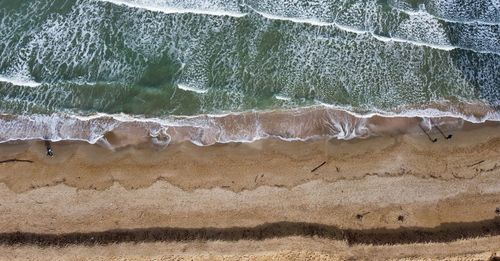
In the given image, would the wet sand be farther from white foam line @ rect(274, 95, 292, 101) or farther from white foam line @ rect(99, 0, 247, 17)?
white foam line @ rect(99, 0, 247, 17)

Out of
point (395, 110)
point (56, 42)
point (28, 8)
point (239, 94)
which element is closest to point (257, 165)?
point (239, 94)

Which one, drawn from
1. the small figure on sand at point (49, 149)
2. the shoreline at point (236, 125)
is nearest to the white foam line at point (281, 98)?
the shoreline at point (236, 125)

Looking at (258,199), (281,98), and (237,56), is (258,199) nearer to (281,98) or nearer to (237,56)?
(281,98)

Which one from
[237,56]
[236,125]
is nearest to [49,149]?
[236,125]

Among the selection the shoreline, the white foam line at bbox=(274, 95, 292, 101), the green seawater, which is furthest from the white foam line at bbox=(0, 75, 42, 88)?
the white foam line at bbox=(274, 95, 292, 101)

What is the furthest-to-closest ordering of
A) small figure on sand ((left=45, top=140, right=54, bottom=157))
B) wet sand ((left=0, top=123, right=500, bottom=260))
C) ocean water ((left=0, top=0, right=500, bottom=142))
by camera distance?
ocean water ((left=0, top=0, right=500, bottom=142)) → small figure on sand ((left=45, top=140, right=54, bottom=157)) → wet sand ((left=0, top=123, right=500, bottom=260))

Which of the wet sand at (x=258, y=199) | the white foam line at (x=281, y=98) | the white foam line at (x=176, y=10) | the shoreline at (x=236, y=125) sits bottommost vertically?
the wet sand at (x=258, y=199)

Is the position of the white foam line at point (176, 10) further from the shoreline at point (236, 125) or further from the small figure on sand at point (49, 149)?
the small figure on sand at point (49, 149)
